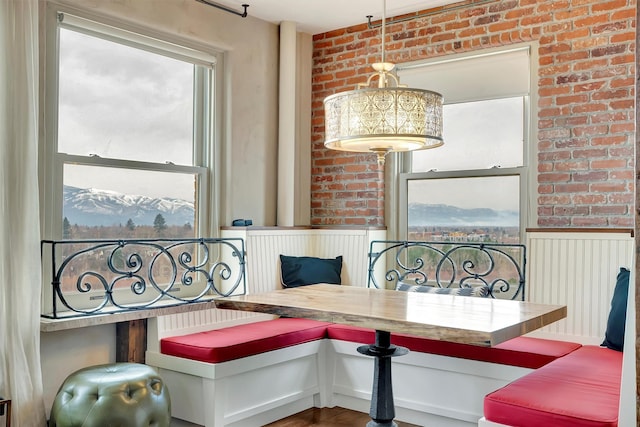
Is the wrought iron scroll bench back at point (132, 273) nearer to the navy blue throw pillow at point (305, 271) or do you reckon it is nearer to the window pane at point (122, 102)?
the navy blue throw pillow at point (305, 271)

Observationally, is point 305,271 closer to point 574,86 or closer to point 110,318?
point 110,318

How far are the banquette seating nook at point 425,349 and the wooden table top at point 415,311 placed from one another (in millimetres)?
300

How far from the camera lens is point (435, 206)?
458cm

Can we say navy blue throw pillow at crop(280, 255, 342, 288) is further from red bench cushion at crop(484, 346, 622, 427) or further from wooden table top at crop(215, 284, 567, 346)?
red bench cushion at crop(484, 346, 622, 427)

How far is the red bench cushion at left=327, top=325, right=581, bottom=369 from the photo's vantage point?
10.9 feet

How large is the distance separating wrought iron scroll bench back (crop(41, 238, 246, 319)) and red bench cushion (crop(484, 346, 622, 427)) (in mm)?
1961

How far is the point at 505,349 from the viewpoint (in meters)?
3.39

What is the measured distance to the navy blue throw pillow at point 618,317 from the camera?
3.33 m

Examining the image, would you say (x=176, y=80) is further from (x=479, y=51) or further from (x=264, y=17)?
(x=479, y=51)

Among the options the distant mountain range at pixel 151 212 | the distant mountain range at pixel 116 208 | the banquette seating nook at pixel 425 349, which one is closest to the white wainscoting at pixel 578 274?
the banquette seating nook at pixel 425 349

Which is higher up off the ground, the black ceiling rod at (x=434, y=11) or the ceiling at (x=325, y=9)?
the ceiling at (x=325, y=9)

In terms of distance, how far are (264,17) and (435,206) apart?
1.92 metres

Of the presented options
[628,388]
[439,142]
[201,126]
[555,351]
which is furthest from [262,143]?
[628,388]

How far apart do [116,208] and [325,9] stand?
6.87 ft
